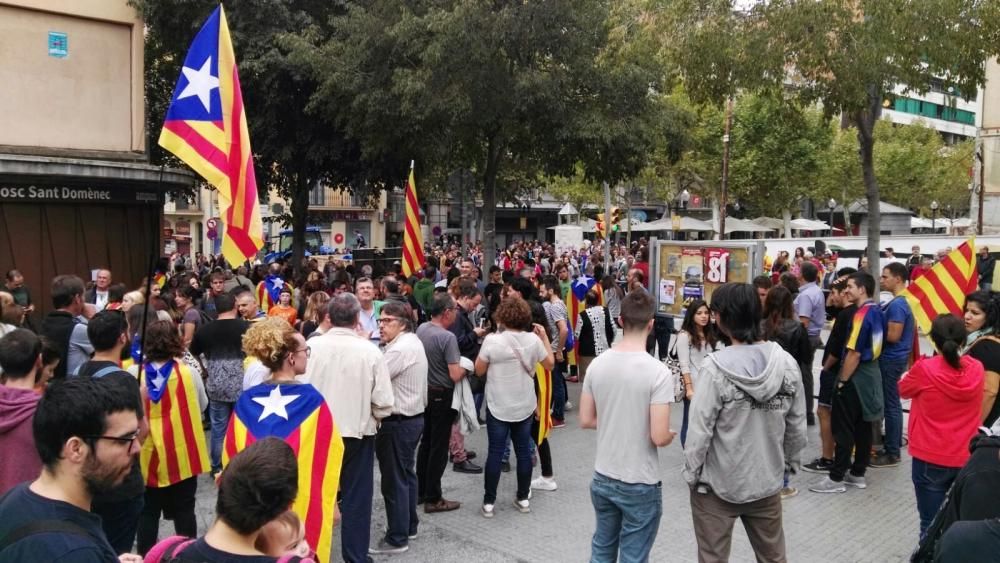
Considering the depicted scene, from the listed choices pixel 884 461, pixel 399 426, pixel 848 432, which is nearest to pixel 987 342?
pixel 848 432

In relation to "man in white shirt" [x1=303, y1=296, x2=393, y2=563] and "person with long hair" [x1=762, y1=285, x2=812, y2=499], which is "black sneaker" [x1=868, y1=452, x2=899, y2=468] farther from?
"man in white shirt" [x1=303, y1=296, x2=393, y2=563]

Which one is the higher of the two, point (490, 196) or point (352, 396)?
point (490, 196)

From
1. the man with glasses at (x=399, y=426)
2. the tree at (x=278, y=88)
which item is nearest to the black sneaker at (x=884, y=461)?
the man with glasses at (x=399, y=426)

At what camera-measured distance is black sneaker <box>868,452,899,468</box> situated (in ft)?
24.6

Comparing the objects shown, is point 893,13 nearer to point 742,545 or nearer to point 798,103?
point 798,103

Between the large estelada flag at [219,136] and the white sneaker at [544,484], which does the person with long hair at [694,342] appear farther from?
the large estelada flag at [219,136]

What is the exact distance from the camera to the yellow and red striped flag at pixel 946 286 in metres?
7.42

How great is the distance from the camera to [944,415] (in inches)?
197

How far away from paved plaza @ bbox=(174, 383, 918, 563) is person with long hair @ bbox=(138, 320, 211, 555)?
1.24m

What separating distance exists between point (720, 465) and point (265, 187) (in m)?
18.2

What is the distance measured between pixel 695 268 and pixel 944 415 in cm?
647

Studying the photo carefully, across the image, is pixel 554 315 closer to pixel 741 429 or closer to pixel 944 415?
pixel 944 415

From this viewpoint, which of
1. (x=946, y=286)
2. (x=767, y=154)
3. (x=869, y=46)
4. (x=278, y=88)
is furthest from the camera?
(x=767, y=154)

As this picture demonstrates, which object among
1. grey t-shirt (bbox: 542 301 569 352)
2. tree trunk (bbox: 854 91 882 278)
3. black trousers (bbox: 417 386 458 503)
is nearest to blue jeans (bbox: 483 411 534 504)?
black trousers (bbox: 417 386 458 503)
